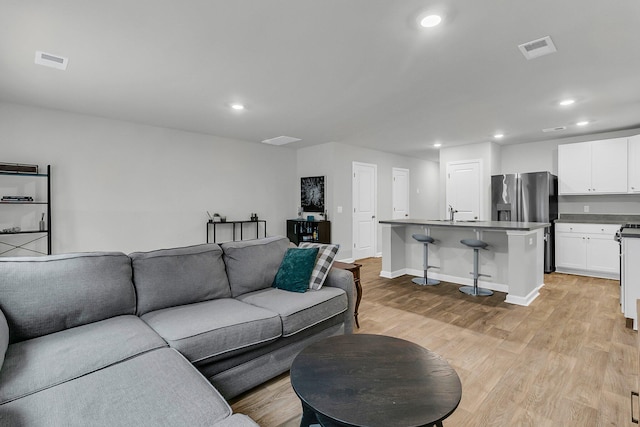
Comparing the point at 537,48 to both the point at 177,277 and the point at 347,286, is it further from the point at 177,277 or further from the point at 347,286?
the point at 177,277

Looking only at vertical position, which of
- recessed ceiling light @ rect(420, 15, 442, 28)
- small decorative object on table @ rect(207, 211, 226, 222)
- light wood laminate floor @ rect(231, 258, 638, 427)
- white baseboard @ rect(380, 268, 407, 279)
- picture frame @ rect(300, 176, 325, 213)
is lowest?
light wood laminate floor @ rect(231, 258, 638, 427)

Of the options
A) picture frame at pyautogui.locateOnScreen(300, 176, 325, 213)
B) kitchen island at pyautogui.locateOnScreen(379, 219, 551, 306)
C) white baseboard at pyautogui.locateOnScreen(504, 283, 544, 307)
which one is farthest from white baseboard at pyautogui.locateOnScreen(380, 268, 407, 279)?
picture frame at pyautogui.locateOnScreen(300, 176, 325, 213)

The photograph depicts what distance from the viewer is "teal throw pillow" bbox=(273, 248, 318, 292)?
2.58 metres

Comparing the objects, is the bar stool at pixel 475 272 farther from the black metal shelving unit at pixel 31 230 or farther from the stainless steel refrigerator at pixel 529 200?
the black metal shelving unit at pixel 31 230

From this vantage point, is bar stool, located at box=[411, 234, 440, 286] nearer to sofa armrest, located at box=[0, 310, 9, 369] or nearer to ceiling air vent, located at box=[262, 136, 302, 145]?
ceiling air vent, located at box=[262, 136, 302, 145]

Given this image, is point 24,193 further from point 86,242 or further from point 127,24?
point 127,24

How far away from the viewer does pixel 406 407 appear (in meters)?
1.15

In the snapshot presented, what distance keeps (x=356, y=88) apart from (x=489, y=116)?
231 centimetres

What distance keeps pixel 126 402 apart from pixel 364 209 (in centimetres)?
612

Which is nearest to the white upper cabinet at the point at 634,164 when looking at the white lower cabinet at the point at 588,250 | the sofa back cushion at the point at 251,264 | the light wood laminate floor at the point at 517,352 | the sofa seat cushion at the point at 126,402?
the white lower cabinet at the point at 588,250

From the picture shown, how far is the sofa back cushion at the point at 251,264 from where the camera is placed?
2.58m

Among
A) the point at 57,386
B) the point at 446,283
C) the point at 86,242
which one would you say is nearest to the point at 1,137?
the point at 86,242

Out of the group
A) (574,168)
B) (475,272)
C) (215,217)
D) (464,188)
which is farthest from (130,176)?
(574,168)

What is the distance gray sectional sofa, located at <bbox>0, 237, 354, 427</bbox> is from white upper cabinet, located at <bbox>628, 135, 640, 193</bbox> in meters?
5.27
